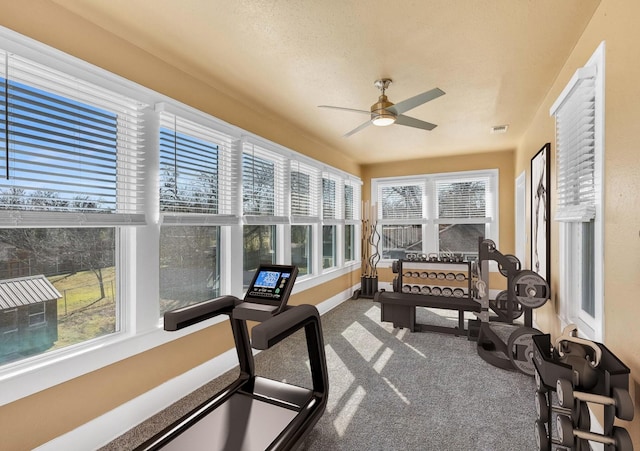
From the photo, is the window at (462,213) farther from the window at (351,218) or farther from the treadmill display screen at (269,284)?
the treadmill display screen at (269,284)

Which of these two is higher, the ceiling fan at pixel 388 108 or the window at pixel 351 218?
the ceiling fan at pixel 388 108

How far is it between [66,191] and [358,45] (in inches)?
83.1

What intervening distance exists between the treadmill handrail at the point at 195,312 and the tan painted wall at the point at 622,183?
210 cm

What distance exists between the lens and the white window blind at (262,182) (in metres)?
3.25

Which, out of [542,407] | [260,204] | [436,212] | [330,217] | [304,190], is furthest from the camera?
[436,212]

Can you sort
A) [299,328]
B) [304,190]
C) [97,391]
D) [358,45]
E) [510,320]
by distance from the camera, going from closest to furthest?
1. [299,328]
2. [97,391]
3. [358,45]
4. [510,320]
5. [304,190]

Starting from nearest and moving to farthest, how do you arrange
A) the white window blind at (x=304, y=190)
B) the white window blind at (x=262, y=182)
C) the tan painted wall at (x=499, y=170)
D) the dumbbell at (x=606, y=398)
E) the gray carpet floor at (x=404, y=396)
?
the dumbbell at (x=606, y=398), the gray carpet floor at (x=404, y=396), the white window blind at (x=262, y=182), the white window blind at (x=304, y=190), the tan painted wall at (x=499, y=170)

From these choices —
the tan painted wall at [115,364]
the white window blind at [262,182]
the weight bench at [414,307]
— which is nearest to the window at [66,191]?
the tan painted wall at [115,364]

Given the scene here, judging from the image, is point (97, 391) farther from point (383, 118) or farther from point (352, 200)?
point (352, 200)

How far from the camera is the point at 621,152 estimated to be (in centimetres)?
151

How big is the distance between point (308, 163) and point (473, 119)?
2156 mm

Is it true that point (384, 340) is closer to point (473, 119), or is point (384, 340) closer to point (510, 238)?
point (473, 119)

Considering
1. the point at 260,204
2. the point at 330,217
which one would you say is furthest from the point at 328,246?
the point at 260,204

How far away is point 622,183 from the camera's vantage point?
4.93ft
